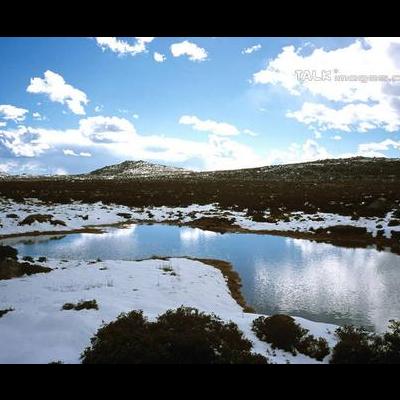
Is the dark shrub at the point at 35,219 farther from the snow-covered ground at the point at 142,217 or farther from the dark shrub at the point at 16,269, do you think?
the dark shrub at the point at 16,269

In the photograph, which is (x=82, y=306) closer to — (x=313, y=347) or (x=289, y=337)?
(x=289, y=337)

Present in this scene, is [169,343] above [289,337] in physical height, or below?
above

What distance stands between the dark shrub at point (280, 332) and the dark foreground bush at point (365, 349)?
101 centimetres

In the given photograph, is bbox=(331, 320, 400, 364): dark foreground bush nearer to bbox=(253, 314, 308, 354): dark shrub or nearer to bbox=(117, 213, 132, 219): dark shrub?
bbox=(253, 314, 308, 354): dark shrub

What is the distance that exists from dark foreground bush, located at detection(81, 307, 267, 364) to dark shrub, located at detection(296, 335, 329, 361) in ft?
4.63

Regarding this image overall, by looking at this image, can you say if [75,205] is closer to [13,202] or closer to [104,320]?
[13,202]

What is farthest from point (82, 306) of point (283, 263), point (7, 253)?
point (283, 263)

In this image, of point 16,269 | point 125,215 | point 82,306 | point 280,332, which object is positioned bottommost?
point 280,332

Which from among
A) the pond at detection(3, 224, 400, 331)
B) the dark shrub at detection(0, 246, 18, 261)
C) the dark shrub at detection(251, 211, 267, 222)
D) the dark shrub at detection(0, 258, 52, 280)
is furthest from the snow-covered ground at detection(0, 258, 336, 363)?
the dark shrub at detection(251, 211, 267, 222)

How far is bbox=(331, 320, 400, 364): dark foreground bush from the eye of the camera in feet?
29.3

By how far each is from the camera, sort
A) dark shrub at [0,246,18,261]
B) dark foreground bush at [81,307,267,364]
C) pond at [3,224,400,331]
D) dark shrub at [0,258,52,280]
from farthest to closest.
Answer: dark shrub at [0,246,18,261], dark shrub at [0,258,52,280], pond at [3,224,400,331], dark foreground bush at [81,307,267,364]

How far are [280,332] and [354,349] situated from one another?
185 centimetres

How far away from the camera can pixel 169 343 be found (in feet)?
29.5

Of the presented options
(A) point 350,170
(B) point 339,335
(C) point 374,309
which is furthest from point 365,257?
(A) point 350,170
